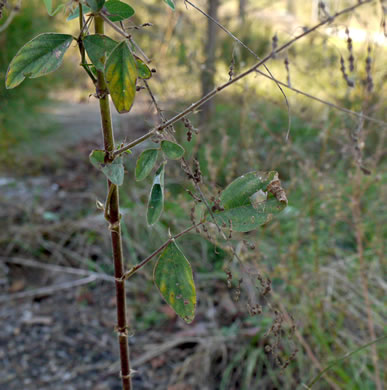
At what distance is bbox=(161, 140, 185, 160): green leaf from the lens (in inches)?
17.4

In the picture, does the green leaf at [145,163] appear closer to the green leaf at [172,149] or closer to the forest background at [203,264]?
the green leaf at [172,149]

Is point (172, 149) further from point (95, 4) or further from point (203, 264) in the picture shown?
point (203, 264)

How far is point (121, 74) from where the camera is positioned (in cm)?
38

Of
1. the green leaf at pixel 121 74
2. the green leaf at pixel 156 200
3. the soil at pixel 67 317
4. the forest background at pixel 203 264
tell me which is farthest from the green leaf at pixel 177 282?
the soil at pixel 67 317

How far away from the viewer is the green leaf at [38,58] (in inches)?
16.4

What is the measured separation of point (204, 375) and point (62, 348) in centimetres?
48

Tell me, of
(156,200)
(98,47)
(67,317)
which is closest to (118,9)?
(98,47)

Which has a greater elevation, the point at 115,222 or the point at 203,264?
the point at 115,222

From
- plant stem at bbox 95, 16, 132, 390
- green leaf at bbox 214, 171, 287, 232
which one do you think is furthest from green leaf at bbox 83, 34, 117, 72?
green leaf at bbox 214, 171, 287, 232

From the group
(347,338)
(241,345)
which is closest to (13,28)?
(241,345)

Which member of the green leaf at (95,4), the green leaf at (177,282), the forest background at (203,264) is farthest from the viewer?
the forest background at (203,264)

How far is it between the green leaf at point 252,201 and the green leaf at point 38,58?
0.22m

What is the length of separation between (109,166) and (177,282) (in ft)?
0.48

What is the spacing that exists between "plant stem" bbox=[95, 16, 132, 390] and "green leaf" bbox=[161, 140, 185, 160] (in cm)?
5
